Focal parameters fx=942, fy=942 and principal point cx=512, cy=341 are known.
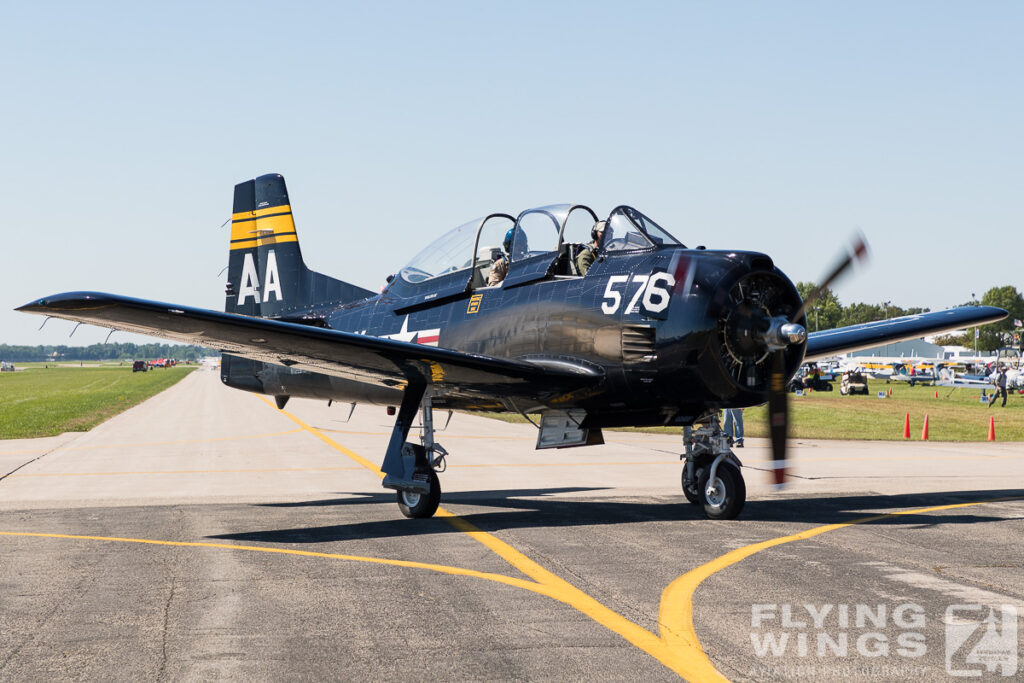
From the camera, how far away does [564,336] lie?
10.9 m

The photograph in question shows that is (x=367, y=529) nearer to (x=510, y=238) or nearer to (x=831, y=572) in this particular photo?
(x=510, y=238)

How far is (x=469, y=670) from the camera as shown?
16.3 ft

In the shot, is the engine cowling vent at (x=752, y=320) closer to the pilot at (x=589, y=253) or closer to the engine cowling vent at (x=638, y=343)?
the engine cowling vent at (x=638, y=343)

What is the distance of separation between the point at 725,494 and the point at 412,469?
12.0 ft

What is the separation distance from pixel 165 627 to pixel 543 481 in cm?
988

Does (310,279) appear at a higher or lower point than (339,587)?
higher

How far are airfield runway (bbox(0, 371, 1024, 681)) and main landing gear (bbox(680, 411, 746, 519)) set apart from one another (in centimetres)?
28

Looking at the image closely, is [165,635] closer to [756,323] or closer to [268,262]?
[756,323]

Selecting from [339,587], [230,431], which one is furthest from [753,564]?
[230,431]

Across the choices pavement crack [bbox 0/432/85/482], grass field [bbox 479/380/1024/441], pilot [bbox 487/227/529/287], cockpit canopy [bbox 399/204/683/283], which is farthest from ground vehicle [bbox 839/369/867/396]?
pilot [bbox 487/227/529/287]

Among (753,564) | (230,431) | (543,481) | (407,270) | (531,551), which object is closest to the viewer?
(753,564)

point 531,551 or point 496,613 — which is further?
point 531,551

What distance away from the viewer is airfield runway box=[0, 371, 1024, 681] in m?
5.14

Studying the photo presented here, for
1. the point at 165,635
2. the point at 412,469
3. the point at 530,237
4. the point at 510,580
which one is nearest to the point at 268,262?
the point at 530,237
